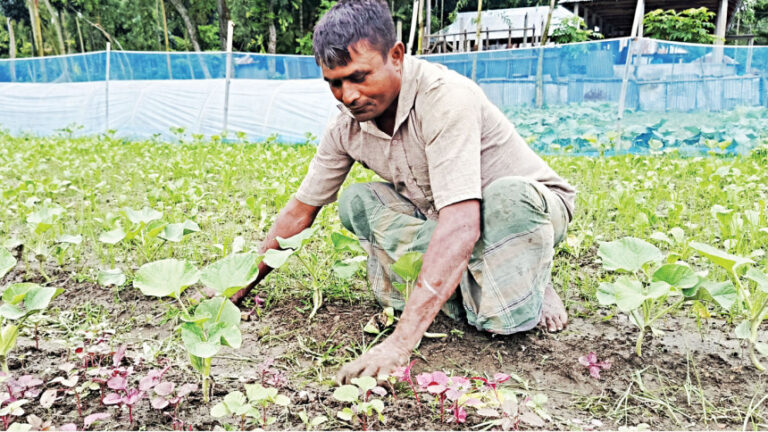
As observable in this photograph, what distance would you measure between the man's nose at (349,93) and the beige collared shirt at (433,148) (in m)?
0.15

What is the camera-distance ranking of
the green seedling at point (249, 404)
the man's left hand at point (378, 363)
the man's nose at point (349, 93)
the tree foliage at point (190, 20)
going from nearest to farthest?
the green seedling at point (249, 404)
the man's left hand at point (378, 363)
the man's nose at point (349, 93)
the tree foliage at point (190, 20)

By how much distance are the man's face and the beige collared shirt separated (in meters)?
0.05

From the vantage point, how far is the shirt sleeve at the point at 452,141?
4.87 ft

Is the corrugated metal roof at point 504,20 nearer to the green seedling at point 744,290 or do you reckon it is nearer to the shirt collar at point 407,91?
the shirt collar at point 407,91

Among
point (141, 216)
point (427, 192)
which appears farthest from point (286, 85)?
point (427, 192)

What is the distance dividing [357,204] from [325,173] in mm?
150

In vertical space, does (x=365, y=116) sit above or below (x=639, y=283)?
above

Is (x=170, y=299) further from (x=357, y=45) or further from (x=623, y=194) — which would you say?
(x=623, y=194)

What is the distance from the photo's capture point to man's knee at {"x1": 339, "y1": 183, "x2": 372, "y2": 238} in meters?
1.91

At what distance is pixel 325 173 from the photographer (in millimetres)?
1926

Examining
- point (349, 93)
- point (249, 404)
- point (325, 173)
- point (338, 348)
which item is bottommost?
point (338, 348)

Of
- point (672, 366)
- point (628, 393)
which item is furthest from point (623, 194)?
point (628, 393)

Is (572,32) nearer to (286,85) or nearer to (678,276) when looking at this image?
(286,85)

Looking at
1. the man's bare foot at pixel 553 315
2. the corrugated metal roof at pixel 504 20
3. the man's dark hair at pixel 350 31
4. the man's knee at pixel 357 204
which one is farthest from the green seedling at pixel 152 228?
the corrugated metal roof at pixel 504 20
